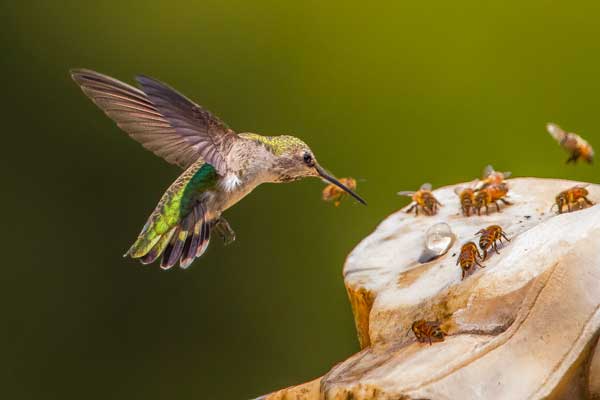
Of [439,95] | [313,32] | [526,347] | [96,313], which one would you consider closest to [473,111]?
[439,95]

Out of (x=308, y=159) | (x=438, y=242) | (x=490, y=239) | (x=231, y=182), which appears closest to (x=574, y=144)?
(x=438, y=242)

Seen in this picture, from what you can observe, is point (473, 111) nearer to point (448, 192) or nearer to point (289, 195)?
point (289, 195)

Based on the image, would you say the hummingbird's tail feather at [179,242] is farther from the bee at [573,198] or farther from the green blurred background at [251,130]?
the green blurred background at [251,130]

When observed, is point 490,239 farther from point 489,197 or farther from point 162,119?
point 162,119

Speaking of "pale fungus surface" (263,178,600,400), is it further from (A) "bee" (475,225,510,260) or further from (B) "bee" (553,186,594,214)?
(B) "bee" (553,186,594,214)

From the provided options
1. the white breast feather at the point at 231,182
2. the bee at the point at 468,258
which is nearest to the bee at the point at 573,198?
the bee at the point at 468,258

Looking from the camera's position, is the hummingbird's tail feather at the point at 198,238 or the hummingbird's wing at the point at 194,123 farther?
the hummingbird's tail feather at the point at 198,238

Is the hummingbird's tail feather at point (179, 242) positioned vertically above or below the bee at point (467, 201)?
above
